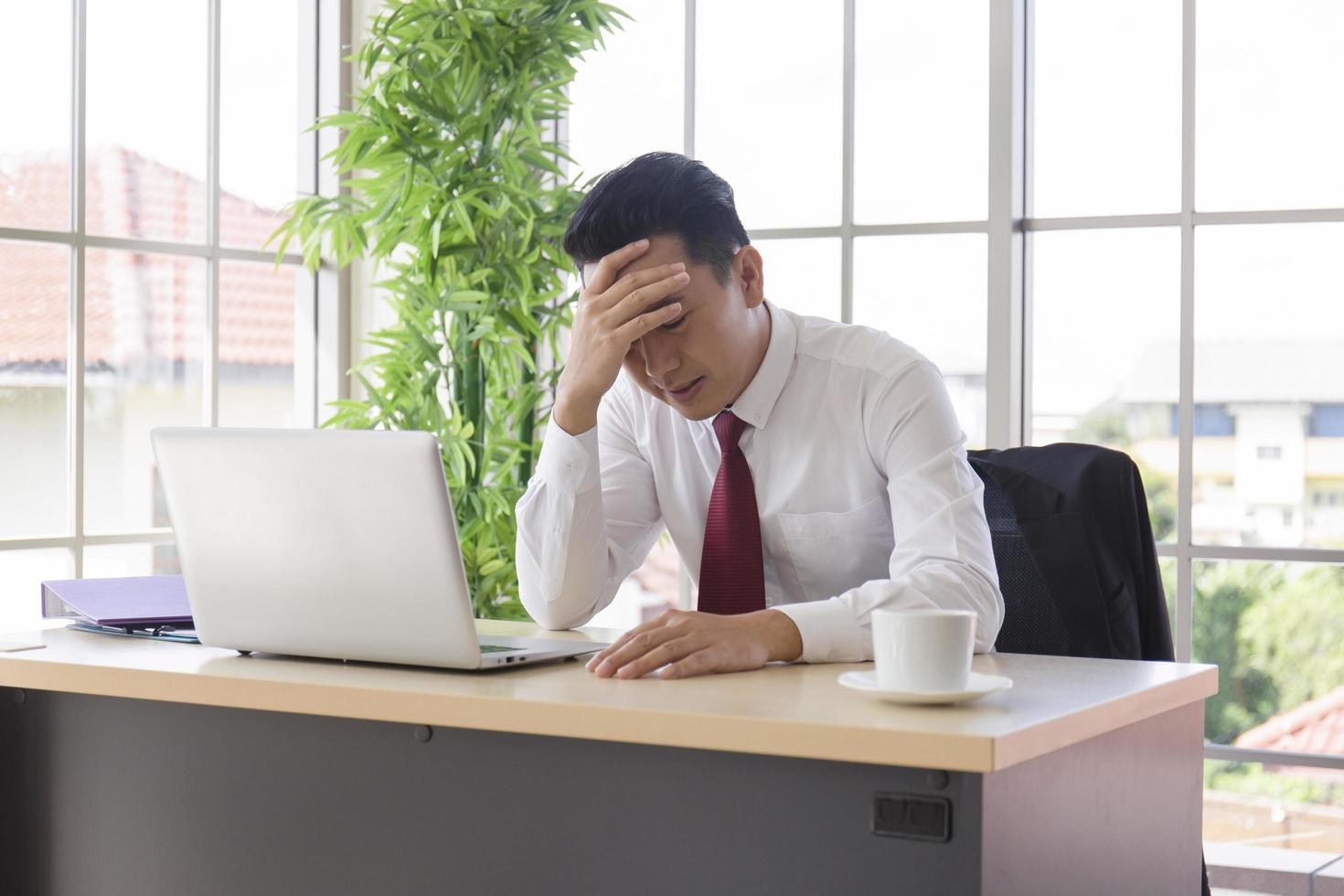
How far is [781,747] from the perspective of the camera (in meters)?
1.11

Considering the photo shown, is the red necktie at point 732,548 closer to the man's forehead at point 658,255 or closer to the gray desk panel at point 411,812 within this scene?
the man's forehead at point 658,255

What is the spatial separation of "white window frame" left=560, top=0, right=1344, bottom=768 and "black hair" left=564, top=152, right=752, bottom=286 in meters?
1.43

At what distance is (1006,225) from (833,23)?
66cm

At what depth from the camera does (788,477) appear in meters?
1.96

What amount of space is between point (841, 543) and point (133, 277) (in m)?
2.16

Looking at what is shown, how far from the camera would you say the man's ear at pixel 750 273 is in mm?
1934

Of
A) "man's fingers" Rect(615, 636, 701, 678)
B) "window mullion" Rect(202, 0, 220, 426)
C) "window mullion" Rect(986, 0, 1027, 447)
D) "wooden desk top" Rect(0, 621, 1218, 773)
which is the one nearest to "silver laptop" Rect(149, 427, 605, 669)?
"wooden desk top" Rect(0, 621, 1218, 773)

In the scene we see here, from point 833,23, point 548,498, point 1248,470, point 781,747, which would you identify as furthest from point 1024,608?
point 833,23

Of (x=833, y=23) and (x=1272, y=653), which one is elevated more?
(x=833, y=23)

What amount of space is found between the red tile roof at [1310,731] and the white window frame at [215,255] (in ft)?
7.61

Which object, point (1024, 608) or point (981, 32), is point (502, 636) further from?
point (981, 32)

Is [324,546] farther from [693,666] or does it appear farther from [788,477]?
[788,477]

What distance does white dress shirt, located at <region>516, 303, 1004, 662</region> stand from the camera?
72.5 inches

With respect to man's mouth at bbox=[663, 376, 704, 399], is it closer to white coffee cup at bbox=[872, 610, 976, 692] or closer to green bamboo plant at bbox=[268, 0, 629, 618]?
white coffee cup at bbox=[872, 610, 976, 692]
